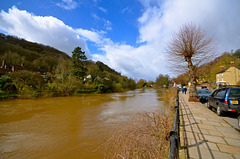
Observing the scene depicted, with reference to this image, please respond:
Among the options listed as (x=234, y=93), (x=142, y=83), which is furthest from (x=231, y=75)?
(x=142, y=83)

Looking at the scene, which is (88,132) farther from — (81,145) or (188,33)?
(188,33)

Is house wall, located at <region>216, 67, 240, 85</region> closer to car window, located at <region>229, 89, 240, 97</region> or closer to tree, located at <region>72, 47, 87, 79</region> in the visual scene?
car window, located at <region>229, 89, 240, 97</region>

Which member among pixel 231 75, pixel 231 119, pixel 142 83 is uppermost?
pixel 231 75

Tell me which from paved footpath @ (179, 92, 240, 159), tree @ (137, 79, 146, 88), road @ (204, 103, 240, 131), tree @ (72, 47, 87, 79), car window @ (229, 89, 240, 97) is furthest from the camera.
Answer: tree @ (137, 79, 146, 88)

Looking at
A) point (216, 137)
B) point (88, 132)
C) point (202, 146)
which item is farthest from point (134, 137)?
point (88, 132)

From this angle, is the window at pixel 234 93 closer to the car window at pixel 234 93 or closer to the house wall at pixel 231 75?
the car window at pixel 234 93

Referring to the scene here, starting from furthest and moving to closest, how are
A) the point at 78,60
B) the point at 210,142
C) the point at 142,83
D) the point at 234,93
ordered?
the point at 142,83 < the point at 78,60 < the point at 234,93 < the point at 210,142

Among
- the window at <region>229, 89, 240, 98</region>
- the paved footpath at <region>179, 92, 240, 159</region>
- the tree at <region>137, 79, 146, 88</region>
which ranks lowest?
the paved footpath at <region>179, 92, 240, 159</region>

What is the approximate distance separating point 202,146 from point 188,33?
31.7ft

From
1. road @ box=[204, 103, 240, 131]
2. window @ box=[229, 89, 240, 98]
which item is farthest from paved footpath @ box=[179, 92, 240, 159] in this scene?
window @ box=[229, 89, 240, 98]

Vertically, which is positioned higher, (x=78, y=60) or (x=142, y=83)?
(x=78, y=60)

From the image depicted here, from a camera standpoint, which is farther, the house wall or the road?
the house wall

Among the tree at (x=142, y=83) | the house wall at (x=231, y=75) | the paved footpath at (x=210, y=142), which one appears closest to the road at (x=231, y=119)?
the paved footpath at (x=210, y=142)

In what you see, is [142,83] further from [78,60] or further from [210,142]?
[210,142]
